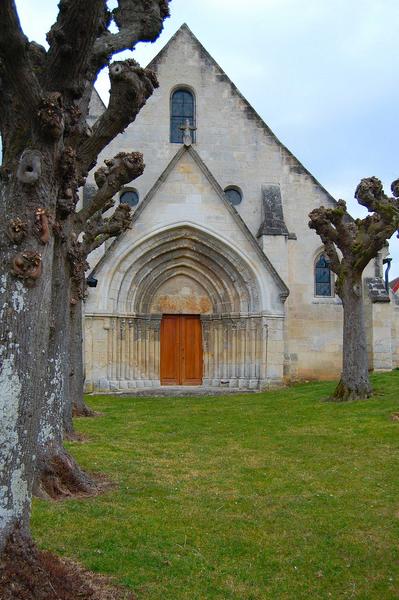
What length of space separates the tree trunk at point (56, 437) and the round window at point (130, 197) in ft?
47.9

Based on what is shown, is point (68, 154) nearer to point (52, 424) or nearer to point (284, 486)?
point (52, 424)

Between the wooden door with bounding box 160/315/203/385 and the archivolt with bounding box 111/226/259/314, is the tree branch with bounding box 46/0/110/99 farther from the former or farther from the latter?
the wooden door with bounding box 160/315/203/385

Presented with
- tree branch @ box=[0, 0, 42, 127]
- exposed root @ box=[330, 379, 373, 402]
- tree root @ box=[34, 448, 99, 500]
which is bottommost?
tree root @ box=[34, 448, 99, 500]

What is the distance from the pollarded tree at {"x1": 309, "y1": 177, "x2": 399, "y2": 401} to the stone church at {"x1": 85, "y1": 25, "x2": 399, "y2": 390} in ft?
16.0

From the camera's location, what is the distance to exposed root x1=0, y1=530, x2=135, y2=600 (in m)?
3.85

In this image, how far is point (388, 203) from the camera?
13336 mm

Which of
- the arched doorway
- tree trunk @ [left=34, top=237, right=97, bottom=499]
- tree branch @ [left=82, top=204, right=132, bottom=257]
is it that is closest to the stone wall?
the arched doorway

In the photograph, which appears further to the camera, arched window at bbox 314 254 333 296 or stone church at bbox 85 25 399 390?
arched window at bbox 314 254 333 296

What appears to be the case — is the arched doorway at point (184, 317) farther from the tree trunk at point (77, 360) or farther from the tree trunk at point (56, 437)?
the tree trunk at point (56, 437)

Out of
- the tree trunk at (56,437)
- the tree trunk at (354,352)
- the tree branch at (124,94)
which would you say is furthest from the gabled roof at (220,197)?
the tree branch at (124,94)

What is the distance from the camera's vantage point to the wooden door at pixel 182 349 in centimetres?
2162

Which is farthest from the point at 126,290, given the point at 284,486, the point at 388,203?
the point at 284,486

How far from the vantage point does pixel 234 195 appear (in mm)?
22484

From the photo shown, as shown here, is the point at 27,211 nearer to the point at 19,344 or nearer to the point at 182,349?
the point at 19,344
